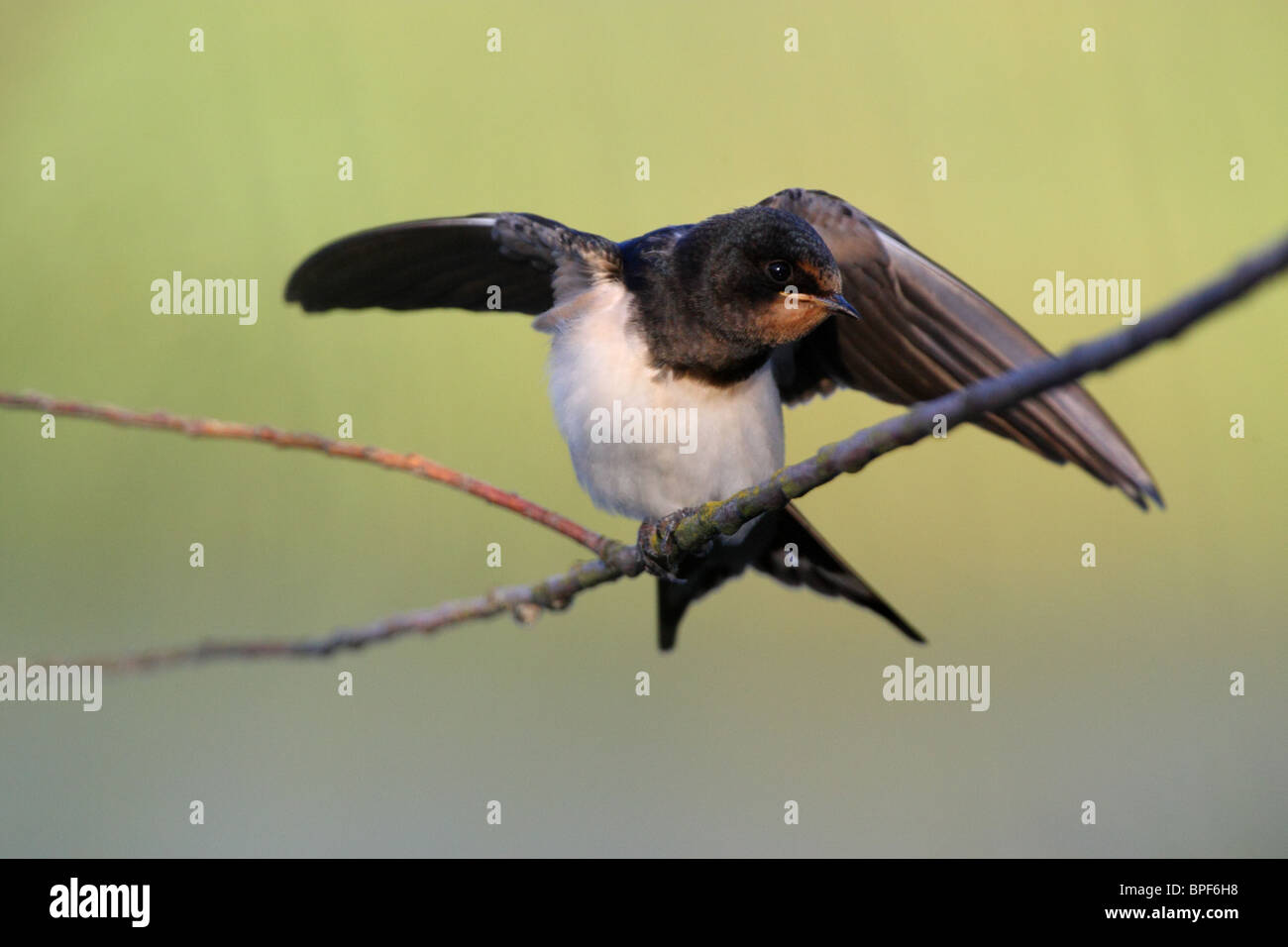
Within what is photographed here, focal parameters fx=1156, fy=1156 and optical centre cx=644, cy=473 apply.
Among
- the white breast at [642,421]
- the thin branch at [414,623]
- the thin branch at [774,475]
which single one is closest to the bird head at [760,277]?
the white breast at [642,421]

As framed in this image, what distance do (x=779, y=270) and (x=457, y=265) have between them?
2.28 ft

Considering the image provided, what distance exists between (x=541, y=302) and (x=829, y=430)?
928 mm

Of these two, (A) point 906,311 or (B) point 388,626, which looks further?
(A) point 906,311

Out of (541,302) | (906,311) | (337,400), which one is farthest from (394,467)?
(337,400)

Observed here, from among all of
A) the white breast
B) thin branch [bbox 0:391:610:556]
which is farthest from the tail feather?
thin branch [bbox 0:391:610:556]

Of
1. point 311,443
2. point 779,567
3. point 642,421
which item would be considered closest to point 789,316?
point 642,421

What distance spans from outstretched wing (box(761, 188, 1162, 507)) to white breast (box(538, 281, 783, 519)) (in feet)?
0.53

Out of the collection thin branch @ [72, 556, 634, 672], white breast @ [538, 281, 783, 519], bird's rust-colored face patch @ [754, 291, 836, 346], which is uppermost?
bird's rust-colored face patch @ [754, 291, 836, 346]

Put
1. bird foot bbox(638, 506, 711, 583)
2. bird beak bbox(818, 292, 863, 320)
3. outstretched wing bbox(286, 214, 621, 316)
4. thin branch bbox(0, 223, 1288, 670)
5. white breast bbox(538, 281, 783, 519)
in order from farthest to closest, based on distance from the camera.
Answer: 1. outstretched wing bbox(286, 214, 621, 316)
2. white breast bbox(538, 281, 783, 519)
3. bird beak bbox(818, 292, 863, 320)
4. bird foot bbox(638, 506, 711, 583)
5. thin branch bbox(0, 223, 1288, 670)

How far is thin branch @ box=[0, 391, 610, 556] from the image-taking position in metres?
1.16

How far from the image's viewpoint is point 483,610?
1.47 meters

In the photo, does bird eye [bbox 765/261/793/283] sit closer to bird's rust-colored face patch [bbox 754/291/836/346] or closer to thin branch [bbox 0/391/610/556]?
bird's rust-colored face patch [bbox 754/291/836/346]

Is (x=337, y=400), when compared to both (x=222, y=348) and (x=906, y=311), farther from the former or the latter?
(x=906, y=311)

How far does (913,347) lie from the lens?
1.95m
